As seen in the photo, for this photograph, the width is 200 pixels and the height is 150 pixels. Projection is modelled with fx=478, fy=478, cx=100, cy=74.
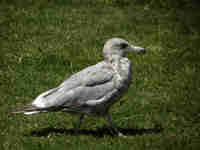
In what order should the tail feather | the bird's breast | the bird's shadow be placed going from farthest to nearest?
the bird's shadow, the bird's breast, the tail feather

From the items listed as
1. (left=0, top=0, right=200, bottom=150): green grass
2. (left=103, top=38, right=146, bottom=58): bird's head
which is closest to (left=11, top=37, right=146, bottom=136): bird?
(left=103, top=38, right=146, bottom=58): bird's head

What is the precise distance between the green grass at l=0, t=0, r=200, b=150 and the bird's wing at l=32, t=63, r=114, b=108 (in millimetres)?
481

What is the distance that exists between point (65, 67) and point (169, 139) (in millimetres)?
3045

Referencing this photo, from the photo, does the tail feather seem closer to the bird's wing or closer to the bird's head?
the bird's wing

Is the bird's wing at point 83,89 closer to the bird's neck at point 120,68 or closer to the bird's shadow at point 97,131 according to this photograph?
the bird's neck at point 120,68

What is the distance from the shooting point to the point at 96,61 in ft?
28.8

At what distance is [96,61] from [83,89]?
2.83m

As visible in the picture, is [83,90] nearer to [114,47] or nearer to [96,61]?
[114,47]

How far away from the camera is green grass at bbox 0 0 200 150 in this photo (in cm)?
607

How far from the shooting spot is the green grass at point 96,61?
6.07 meters

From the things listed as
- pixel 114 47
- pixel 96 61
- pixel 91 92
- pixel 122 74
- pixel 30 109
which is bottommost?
pixel 30 109

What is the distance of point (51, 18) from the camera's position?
11.2m

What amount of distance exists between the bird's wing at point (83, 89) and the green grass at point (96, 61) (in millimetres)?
481

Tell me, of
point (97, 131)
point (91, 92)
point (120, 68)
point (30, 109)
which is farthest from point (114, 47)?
point (30, 109)
